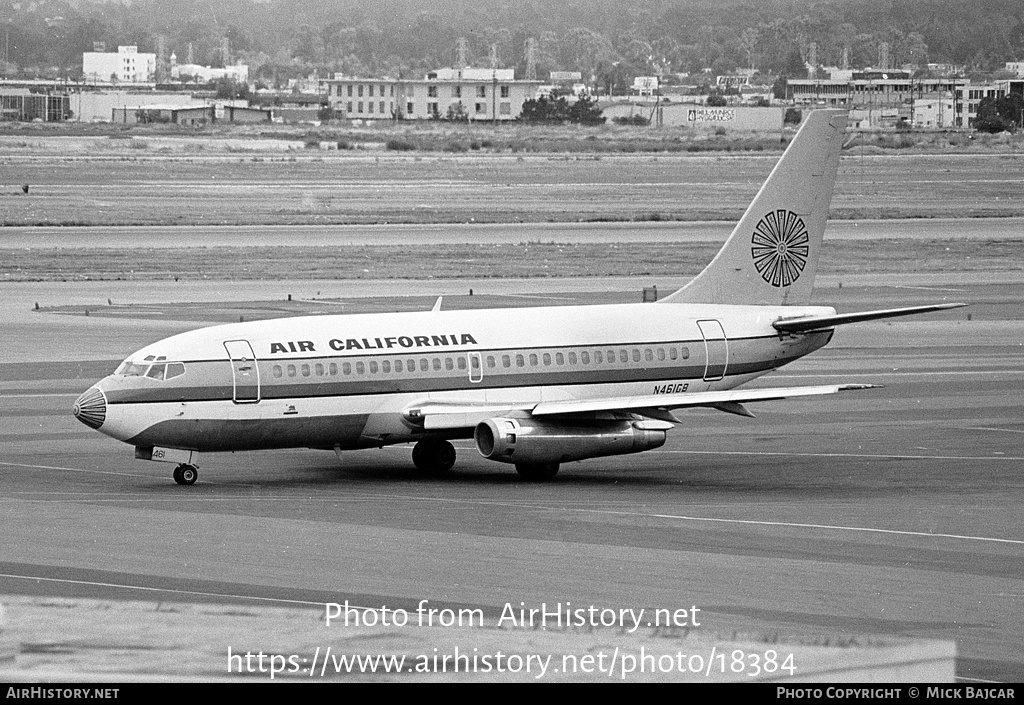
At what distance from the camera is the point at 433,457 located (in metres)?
37.8

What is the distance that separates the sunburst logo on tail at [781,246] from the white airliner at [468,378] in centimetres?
57

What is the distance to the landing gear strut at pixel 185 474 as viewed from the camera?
115 ft

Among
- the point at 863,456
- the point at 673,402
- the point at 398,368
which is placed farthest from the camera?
the point at 863,456

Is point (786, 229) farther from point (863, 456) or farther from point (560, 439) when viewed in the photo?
point (560, 439)

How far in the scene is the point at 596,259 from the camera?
84938 mm

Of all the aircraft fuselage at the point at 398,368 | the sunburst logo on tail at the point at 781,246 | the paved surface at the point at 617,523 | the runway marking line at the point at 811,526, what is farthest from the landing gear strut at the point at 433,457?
the sunburst logo on tail at the point at 781,246

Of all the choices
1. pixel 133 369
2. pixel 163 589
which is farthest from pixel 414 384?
pixel 163 589

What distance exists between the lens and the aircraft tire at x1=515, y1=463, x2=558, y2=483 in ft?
120

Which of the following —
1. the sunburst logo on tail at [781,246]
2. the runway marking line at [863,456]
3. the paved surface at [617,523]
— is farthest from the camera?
the sunburst logo on tail at [781,246]

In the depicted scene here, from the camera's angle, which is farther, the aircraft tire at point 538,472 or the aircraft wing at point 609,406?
the aircraft tire at point 538,472

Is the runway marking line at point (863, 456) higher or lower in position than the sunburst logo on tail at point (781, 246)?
lower

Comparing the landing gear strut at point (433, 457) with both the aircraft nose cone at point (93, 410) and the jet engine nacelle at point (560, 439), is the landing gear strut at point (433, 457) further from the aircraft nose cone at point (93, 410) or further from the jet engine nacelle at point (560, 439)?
the aircraft nose cone at point (93, 410)

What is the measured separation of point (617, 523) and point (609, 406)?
529 cm
